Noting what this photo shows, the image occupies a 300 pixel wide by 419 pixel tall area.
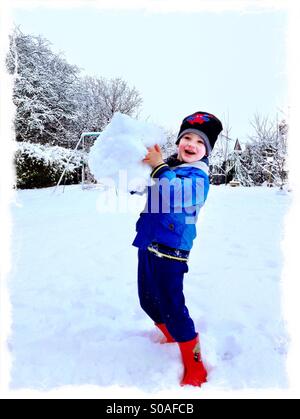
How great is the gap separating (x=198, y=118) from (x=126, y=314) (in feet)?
4.29

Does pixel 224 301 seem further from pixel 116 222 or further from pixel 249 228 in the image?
pixel 116 222

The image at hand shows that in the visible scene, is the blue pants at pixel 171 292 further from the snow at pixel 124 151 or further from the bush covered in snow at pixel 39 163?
the bush covered in snow at pixel 39 163

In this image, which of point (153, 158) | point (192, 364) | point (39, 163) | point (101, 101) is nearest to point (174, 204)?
point (153, 158)

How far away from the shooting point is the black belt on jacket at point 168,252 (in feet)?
4.67

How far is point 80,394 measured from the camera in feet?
4.56

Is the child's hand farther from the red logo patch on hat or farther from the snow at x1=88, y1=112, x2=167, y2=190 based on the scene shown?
the red logo patch on hat

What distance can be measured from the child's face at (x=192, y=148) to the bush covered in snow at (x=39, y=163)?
28.5 ft

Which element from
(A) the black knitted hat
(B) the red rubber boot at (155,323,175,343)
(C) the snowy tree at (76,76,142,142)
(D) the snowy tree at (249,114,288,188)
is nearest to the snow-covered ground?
(B) the red rubber boot at (155,323,175,343)

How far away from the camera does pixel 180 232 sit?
1415 mm

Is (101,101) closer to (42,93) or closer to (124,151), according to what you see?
(42,93)

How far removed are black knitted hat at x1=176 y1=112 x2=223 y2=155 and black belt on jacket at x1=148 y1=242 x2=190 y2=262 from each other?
1.56 feet

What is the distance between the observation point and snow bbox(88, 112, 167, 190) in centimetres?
127

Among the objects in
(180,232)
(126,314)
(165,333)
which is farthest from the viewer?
(126,314)
